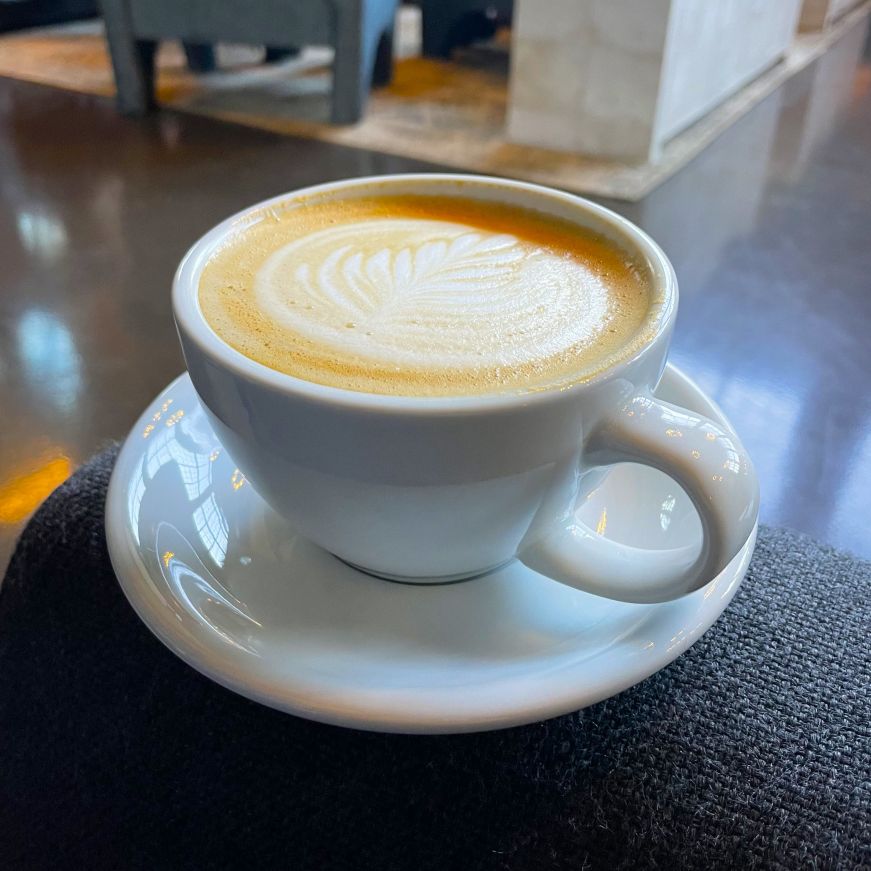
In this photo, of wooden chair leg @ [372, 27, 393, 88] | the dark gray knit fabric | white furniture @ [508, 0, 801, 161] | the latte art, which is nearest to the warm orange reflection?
the dark gray knit fabric

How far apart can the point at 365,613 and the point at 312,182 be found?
987mm

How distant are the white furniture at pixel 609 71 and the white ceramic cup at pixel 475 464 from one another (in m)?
1.07

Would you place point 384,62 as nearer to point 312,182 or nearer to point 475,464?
point 312,182

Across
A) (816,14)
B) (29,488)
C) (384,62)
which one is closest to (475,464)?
(29,488)

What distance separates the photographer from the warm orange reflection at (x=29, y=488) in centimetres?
54

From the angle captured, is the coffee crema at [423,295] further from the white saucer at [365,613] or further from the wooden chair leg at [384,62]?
the wooden chair leg at [384,62]

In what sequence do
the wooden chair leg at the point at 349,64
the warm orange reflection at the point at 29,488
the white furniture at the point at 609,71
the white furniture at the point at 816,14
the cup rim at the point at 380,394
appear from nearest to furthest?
the cup rim at the point at 380,394, the warm orange reflection at the point at 29,488, the white furniture at the point at 609,71, the wooden chair leg at the point at 349,64, the white furniture at the point at 816,14

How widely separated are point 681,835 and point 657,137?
121cm

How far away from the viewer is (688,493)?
286 mm

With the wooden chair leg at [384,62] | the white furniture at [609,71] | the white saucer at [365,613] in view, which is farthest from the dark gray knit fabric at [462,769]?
the wooden chair leg at [384,62]

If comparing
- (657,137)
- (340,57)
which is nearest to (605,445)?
(657,137)

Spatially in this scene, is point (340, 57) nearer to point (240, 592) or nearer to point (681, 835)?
point (240, 592)

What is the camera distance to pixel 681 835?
292 mm

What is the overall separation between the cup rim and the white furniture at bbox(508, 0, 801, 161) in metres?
0.98
